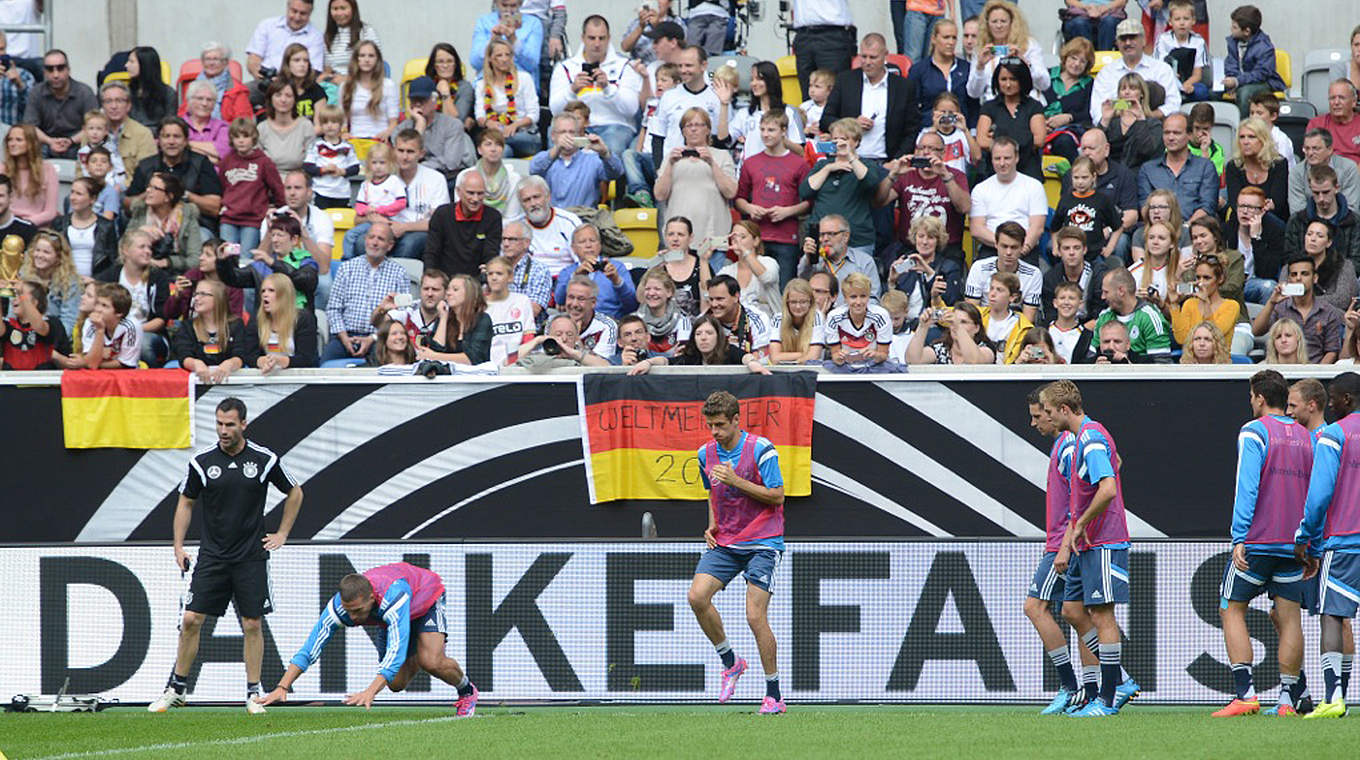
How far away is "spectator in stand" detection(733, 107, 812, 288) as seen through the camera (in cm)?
1645

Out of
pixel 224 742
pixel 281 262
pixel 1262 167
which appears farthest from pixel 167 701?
pixel 1262 167

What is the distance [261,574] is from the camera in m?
12.7

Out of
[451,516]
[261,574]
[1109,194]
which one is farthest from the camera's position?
[1109,194]

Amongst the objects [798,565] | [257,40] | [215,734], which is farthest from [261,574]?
[257,40]

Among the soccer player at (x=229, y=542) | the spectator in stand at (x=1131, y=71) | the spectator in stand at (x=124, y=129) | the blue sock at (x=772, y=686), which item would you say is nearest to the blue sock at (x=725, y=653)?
the blue sock at (x=772, y=686)

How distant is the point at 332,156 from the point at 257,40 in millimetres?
2915

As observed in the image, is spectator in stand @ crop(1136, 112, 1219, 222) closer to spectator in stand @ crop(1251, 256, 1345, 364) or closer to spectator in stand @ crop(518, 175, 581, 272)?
spectator in stand @ crop(1251, 256, 1345, 364)

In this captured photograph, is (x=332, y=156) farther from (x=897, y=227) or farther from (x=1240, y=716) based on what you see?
(x=1240, y=716)

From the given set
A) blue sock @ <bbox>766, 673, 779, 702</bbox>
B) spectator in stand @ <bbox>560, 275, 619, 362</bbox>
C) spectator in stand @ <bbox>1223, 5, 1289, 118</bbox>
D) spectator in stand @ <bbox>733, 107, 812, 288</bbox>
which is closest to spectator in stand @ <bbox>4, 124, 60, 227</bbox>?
spectator in stand @ <bbox>560, 275, 619, 362</bbox>

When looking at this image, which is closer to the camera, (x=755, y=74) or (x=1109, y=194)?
(x=1109, y=194)

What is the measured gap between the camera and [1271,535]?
10.8 m

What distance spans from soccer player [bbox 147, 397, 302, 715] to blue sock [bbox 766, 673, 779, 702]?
3317 mm

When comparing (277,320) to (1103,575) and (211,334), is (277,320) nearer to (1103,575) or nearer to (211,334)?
(211,334)

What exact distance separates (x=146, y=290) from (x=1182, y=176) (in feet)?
27.8
